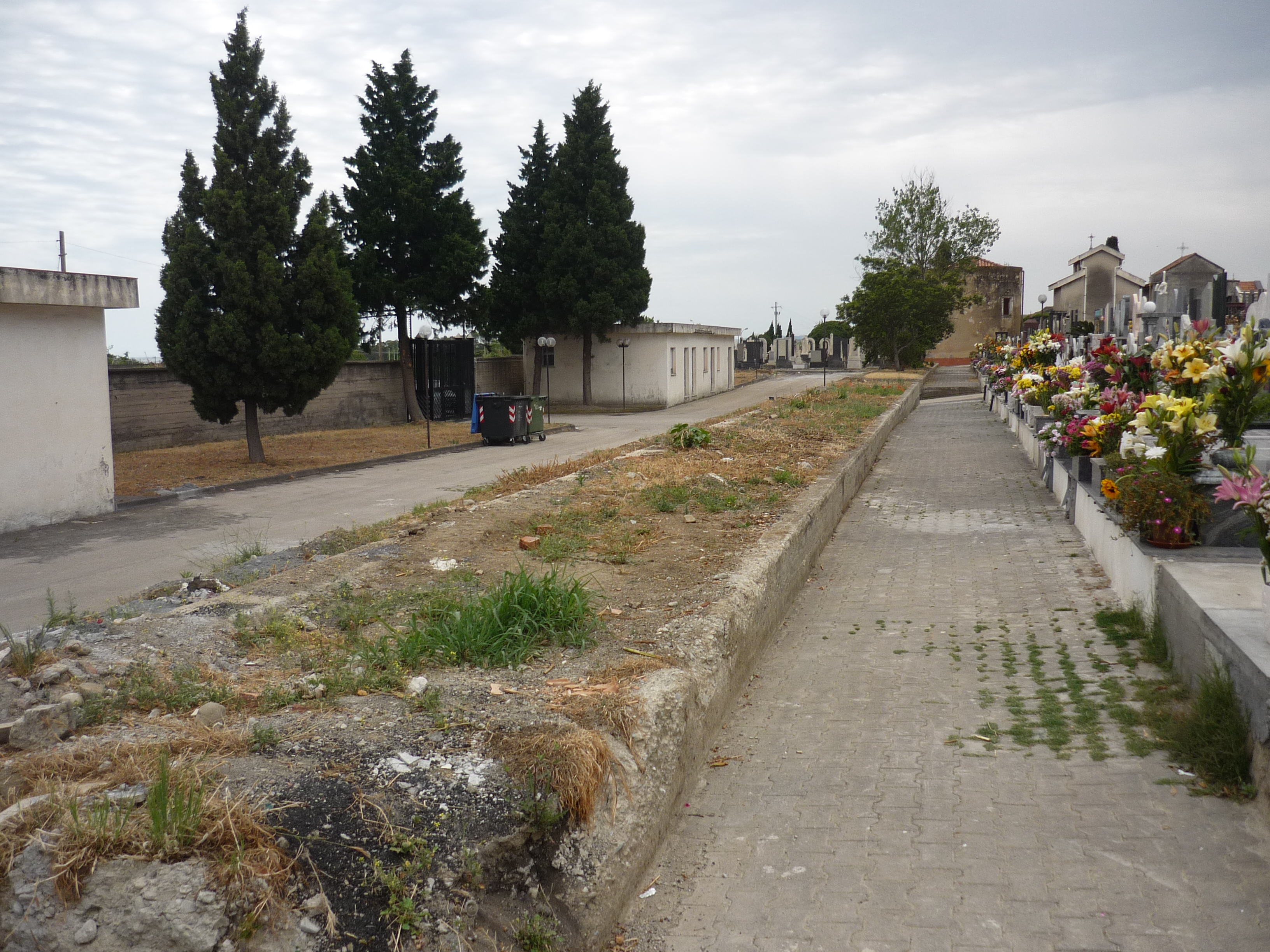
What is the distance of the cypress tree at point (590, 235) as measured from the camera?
33344mm

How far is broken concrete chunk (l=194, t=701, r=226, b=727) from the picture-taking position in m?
3.72

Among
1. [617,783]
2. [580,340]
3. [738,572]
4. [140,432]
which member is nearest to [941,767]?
[617,783]

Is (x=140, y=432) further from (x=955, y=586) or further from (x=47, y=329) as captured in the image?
(x=955, y=586)

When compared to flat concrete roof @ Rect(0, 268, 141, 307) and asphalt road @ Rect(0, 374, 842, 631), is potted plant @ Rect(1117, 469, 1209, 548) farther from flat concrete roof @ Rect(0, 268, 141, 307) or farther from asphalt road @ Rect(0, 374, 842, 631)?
flat concrete roof @ Rect(0, 268, 141, 307)

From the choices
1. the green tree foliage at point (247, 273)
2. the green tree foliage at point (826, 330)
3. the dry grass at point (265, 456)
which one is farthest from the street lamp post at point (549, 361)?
the green tree foliage at point (826, 330)

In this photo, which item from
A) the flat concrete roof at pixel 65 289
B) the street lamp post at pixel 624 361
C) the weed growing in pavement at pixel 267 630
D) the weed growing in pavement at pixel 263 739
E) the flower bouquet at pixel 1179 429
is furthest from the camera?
the street lamp post at pixel 624 361

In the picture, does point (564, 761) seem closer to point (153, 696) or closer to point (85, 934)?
point (85, 934)

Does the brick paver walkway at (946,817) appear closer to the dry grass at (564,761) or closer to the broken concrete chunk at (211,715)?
the dry grass at (564,761)

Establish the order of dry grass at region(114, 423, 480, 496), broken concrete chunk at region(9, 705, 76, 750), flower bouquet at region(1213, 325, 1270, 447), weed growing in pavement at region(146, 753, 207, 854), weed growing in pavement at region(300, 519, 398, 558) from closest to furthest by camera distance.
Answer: weed growing in pavement at region(146, 753, 207, 854), broken concrete chunk at region(9, 705, 76, 750), flower bouquet at region(1213, 325, 1270, 447), weed growing in pavement at region(300, 519, 398, 558), dry grass at region(114, 423, 480, 496)

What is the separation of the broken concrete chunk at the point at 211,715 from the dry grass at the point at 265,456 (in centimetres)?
1133

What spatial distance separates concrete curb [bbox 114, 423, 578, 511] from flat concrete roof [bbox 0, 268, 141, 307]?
8.97ft

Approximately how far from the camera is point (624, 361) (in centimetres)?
3675

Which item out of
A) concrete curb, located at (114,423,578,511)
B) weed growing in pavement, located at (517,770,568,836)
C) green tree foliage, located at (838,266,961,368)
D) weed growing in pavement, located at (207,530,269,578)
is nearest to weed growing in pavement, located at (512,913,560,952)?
weed growing in pavement, located at (517,770,568,836)

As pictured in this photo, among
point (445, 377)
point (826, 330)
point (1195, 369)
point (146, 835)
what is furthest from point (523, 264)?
point (826, 330)
